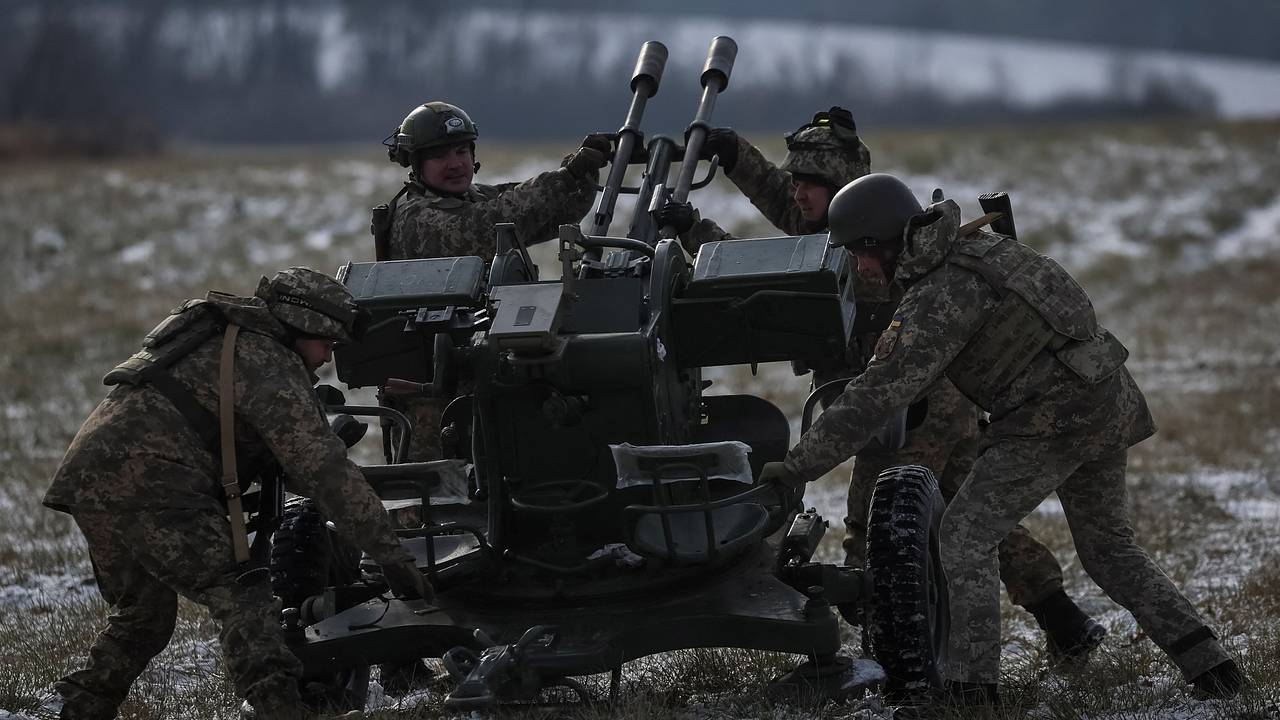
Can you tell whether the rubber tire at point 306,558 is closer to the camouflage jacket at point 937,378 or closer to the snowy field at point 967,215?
the snowy field at point 967,215

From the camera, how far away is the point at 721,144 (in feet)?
27.5

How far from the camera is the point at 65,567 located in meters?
9.18

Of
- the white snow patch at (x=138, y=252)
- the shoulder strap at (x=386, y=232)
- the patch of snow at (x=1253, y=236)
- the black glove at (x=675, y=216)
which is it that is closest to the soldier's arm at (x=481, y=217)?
the shoulder strap at (x=386, y=232)

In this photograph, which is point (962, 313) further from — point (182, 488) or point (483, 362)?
point (182, 488)

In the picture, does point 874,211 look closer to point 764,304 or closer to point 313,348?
point 764,304

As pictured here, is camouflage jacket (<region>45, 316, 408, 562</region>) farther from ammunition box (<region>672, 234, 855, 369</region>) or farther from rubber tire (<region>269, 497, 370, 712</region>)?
ammunition box (<region>672, 234, 855, 369</region>)

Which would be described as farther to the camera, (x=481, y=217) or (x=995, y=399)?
(x=481, y=217)

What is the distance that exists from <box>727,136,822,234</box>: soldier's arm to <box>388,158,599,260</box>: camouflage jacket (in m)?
0.84

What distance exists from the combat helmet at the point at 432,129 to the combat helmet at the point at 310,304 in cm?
188

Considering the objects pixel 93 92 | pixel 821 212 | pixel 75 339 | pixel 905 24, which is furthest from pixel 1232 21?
pixel 821 212

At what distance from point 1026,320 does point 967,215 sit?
68.3 feet

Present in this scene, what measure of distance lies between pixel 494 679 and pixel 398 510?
51.0 inches

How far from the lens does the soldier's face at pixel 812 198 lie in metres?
7.96

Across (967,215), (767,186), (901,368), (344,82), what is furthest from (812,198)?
Result: (344,82)
